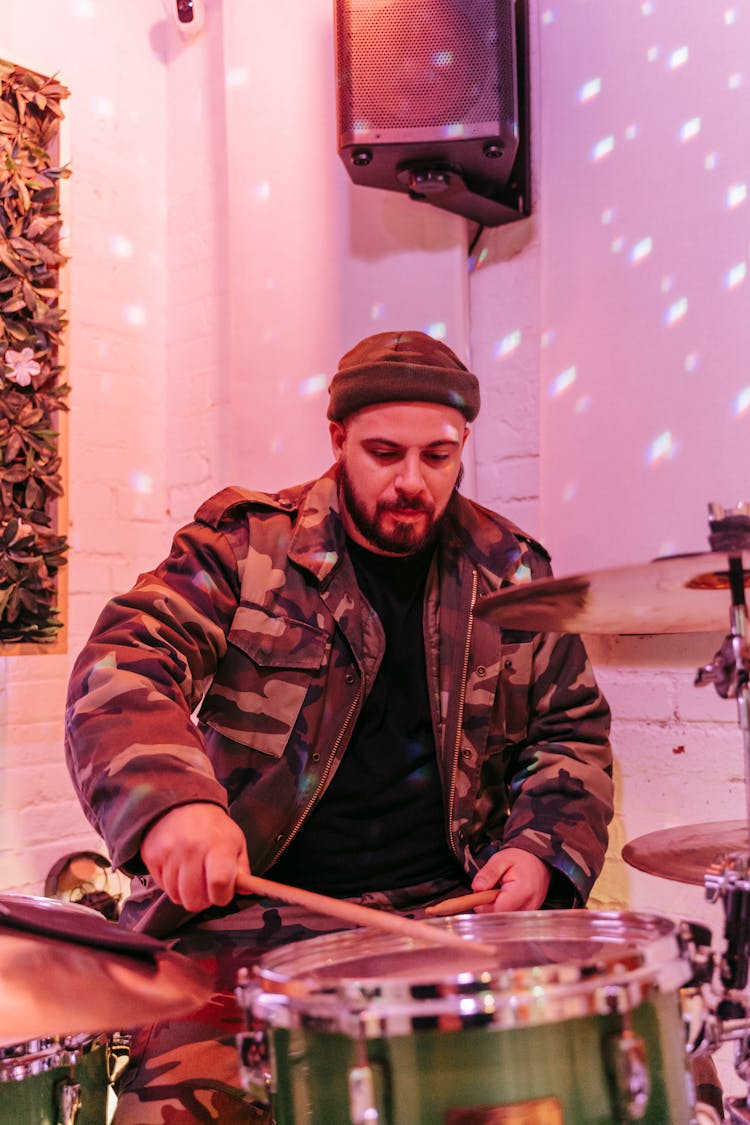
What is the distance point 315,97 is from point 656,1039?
6.30 ft

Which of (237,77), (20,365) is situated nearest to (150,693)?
(20,365)

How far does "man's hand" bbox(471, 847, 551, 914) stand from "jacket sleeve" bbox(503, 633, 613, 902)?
0.02 metres

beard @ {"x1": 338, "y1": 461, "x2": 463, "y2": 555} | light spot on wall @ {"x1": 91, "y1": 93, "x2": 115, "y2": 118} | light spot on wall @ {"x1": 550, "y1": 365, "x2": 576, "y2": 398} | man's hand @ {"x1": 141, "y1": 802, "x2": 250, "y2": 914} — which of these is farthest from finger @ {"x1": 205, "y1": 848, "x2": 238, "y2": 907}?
light spot on wall @ {"x1": 91, "y1": 93, "x2": 115, "y2": 118}

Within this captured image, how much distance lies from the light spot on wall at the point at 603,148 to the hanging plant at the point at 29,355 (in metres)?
1.03

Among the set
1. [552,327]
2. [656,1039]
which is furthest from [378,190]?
[656,1039]

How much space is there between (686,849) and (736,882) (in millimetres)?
303

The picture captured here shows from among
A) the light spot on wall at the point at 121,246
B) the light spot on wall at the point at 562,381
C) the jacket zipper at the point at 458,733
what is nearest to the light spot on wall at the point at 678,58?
the light spot on wall at the point at 562,381

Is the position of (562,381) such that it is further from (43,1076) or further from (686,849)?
(43,1076)

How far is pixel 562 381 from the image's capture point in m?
1.86

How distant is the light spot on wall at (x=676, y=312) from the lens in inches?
67.2

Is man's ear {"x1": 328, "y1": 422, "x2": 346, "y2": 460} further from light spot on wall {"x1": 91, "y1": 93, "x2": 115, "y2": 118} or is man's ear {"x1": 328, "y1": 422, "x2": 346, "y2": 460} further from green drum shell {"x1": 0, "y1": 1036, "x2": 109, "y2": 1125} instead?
light spot on wall {"x1": 91, "y1": 93, "x2": 115, "y2": 118}

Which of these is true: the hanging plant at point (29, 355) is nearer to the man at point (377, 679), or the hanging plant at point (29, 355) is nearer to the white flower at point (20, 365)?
the white flower at point (20, 365)

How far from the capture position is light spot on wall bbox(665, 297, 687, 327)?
1.71 meters

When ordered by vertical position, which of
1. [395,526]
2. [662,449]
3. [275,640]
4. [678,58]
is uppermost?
[678,58]
